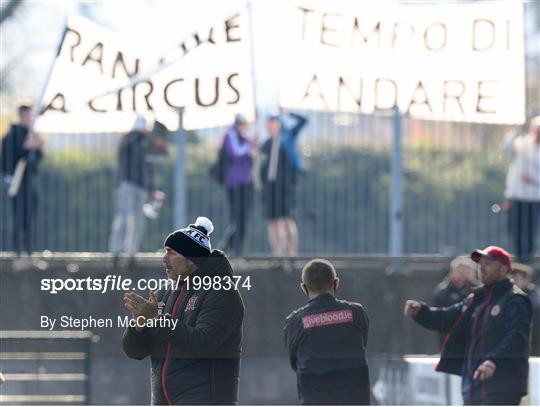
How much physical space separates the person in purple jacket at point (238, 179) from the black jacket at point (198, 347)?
503cm

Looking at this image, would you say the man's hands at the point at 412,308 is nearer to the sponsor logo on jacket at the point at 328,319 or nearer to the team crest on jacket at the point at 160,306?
the sponsor logo on jacket at the point at 328,319

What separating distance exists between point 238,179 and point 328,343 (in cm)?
488

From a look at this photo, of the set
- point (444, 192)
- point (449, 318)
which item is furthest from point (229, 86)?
point (444, 192)

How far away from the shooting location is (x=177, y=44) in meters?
13.9

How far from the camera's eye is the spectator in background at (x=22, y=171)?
15852 millimetres

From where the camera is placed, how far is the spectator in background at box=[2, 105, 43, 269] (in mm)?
15852

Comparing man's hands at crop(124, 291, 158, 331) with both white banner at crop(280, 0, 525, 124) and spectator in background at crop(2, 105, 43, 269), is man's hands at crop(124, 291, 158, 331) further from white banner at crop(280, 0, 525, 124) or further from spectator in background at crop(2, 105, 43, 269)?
spectator in background at crop(2, 105, 43, 269)

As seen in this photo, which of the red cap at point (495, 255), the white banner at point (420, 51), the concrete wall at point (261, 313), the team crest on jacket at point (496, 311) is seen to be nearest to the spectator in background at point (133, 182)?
the concrete wall at point (261, 313)

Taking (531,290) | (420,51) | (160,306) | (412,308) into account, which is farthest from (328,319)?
(531,290)

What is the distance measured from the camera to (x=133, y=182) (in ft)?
53.7

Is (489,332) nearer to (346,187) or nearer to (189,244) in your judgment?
(189,244)

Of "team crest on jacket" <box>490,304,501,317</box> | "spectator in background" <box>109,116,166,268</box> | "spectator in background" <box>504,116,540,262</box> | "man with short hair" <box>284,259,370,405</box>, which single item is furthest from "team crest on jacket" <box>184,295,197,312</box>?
"spectator in background" <box>504,116,540,262</box>

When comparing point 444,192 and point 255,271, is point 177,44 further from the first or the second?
point 444,192

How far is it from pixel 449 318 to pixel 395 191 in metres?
3.50
